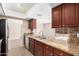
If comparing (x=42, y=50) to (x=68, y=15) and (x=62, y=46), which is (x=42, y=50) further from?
(x=68, y=15)

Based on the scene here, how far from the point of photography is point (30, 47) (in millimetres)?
1980

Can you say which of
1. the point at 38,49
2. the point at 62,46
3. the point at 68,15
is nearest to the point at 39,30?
the point at 38,49

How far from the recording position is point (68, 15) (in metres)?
1.97

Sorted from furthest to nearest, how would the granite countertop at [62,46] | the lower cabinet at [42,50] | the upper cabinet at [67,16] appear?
1. the upper cabinet at [67,16]
2. the lower cabinet at [42,50]
3. the granite countertop at [62,46]

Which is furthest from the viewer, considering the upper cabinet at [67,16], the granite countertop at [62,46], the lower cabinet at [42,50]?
the upper cabinet at [67,16]

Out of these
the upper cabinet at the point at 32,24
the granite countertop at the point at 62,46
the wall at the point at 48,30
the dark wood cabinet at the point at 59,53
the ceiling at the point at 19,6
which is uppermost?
the ceiling at the point at 19,6

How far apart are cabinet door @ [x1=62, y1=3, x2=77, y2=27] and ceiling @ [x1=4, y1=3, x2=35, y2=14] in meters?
0.58

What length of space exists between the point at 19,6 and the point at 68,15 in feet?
2.75

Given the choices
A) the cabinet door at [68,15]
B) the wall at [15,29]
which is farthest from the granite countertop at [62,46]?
the cabinet door at [68,15]

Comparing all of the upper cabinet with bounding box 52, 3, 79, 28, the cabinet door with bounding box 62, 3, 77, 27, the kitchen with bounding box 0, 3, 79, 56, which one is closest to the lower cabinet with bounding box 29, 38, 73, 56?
the kitchen with bounding box 0, 3, 79, 56

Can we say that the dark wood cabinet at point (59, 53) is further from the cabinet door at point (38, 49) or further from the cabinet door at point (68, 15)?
the cabinet door at point (68, 15)

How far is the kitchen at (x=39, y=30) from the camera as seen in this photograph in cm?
185

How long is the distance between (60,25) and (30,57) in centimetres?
76

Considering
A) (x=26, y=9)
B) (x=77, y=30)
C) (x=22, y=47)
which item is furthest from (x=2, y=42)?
(x=77, y=30)
